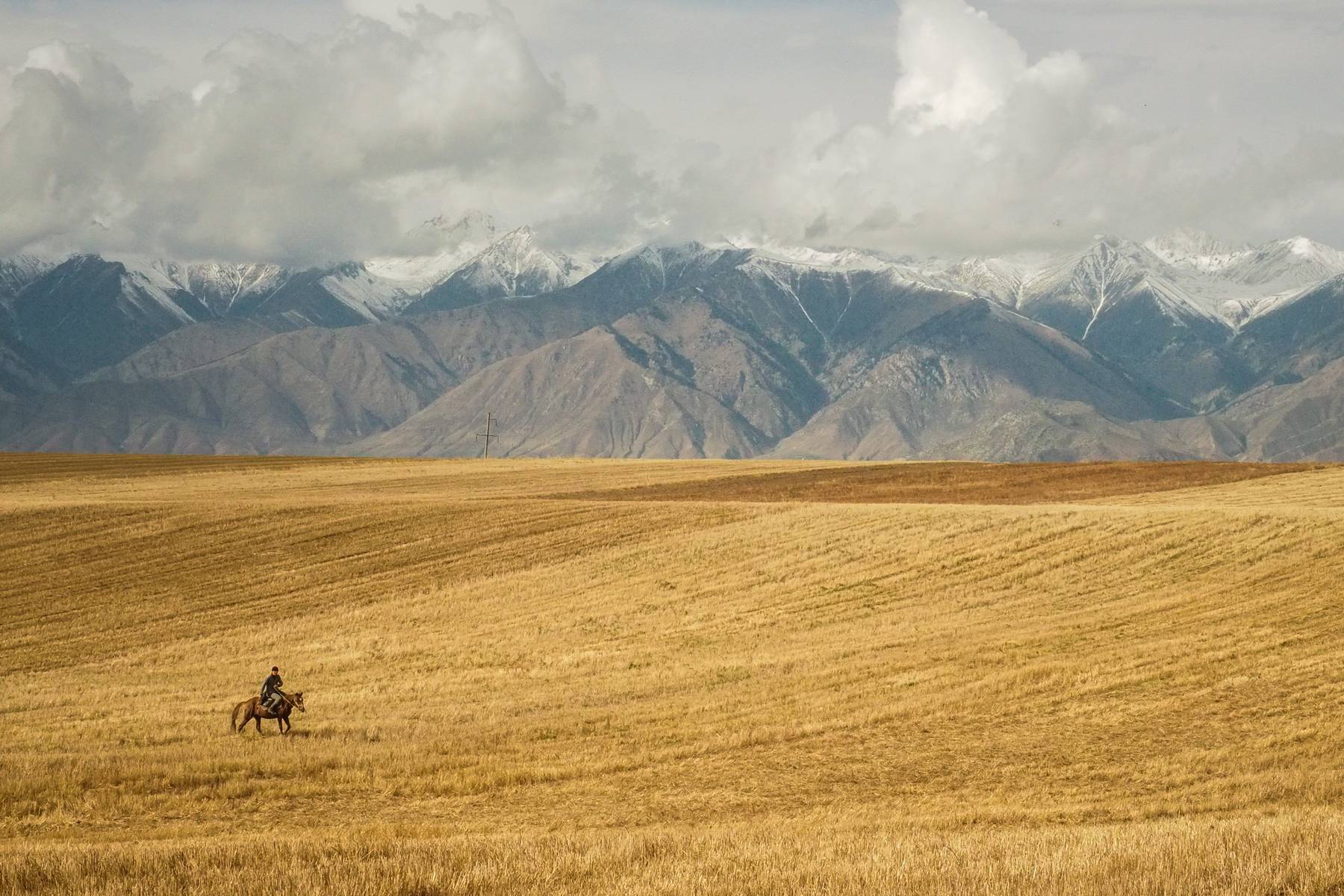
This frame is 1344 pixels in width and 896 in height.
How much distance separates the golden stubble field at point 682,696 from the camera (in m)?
14.1

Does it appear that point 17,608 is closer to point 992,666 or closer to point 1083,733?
point 992,666

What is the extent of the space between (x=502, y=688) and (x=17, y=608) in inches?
839

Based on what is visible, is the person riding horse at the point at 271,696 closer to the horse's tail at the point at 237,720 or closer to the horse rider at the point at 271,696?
the horse rider at the point at 271,696

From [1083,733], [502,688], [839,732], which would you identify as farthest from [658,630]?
[1083,733]

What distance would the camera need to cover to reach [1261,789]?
1955 cm

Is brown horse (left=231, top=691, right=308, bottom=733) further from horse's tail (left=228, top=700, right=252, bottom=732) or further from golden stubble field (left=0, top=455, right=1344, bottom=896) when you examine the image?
golden stubble field (left=0, top=455, right=1344, bottom=896)

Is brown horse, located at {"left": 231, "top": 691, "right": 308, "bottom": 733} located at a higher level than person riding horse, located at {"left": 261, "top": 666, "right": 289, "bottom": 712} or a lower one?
lower

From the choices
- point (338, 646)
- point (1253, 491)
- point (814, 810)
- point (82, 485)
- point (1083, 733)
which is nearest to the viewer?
point (814, 810)

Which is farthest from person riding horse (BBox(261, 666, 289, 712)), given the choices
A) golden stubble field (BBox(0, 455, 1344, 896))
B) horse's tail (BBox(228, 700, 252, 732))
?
golden stubble field (BBox(0, 455, 1344, 896))

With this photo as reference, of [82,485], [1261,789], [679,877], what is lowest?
[1261,789]

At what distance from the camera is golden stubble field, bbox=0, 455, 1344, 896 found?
14.1 metres

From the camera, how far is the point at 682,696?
28875 millimetres

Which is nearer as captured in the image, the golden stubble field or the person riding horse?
the golden stubble field

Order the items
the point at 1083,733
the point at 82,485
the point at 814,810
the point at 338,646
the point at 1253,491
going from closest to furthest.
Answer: the point at 814,810, the point at 1083,733, the point at 338,646, the point at 1253,491, the point at 82,485
